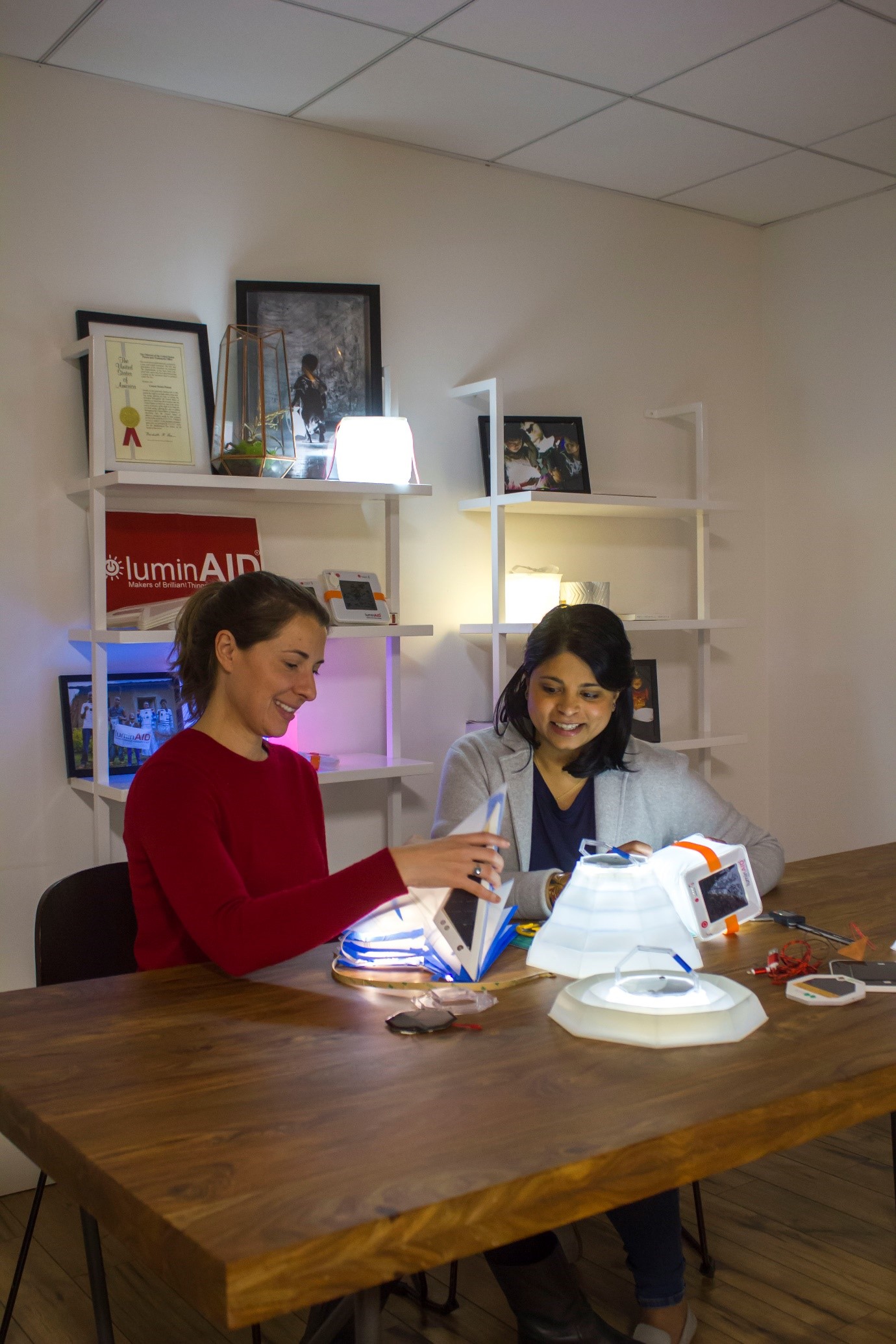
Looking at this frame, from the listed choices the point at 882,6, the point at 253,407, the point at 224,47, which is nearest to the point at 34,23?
the point at 224,47

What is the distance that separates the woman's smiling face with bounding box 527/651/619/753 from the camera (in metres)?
2.37

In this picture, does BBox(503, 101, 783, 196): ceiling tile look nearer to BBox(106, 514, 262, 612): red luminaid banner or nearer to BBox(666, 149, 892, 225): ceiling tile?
BBox(666, 149, 892, 225): ceiling tile

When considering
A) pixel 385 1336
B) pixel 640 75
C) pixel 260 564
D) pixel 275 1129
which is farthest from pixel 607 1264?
pixel 640 75

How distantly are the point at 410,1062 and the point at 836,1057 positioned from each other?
49 centimetres

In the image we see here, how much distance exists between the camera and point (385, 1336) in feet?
6.88

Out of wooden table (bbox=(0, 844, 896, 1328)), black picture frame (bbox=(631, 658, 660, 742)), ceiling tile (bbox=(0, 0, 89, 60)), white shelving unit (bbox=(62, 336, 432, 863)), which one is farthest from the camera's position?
black picture frame (bbox=(631, 658, 660, 742))

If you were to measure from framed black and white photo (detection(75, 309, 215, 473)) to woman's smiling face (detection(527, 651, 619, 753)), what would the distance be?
3.75 feet

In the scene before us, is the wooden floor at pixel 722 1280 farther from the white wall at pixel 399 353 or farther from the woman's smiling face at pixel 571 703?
the woman's smiling face at pixel 571 703

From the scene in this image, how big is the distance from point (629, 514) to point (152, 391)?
1.66 meters

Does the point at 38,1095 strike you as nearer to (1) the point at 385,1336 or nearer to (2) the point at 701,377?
(1) the point at 385,1336

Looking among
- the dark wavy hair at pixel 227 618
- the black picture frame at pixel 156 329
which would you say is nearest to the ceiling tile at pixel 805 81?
the black picture frame at pixel 156 329

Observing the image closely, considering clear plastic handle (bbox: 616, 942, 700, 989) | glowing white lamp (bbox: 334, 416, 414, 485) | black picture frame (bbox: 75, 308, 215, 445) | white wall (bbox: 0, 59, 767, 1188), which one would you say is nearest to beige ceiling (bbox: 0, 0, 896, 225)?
white wall (bbox: 0, 59, 767, 1188)

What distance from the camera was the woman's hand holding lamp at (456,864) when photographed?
166 centimetres

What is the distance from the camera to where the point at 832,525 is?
4.19 metres
